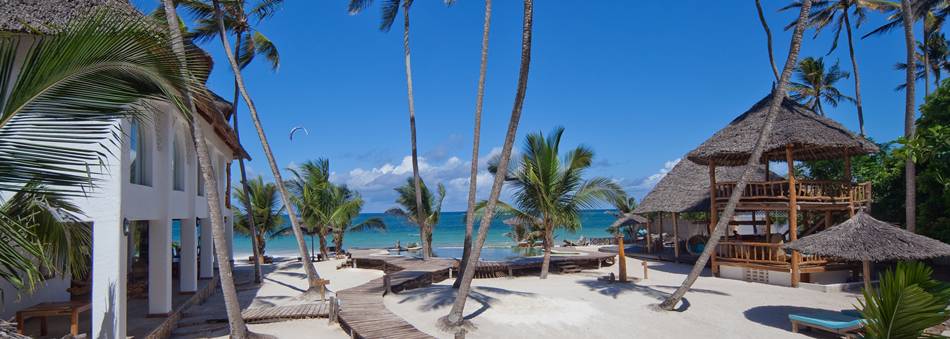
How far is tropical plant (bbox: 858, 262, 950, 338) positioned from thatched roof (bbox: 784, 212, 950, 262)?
717cm

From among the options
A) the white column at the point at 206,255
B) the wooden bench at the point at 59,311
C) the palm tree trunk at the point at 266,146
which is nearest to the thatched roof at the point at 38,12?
the wooden bench at the point at 59,311

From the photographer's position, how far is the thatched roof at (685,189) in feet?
67.3

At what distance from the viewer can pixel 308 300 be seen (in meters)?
13.5

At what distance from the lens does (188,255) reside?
41.5 ft

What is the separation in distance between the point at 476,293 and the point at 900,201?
13969mm

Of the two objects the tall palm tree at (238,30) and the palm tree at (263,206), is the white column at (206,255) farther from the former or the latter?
the palm tree at (263,206)

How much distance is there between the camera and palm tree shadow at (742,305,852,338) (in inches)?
380

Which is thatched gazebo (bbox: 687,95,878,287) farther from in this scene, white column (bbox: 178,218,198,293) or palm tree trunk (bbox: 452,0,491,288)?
white column (bbox: 178,218,198,293)

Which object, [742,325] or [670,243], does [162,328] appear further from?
[670,243]

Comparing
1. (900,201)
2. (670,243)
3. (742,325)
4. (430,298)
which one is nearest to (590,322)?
(742,325)

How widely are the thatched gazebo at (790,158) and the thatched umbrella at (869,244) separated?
4.34m

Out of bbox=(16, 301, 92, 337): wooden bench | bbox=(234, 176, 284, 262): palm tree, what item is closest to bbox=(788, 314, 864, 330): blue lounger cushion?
bbox=(16, 301, 92, 337): wooden bench

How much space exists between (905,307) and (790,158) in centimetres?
1292

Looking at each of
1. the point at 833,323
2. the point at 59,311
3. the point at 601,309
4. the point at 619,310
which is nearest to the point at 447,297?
the point at 601,309
